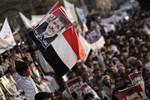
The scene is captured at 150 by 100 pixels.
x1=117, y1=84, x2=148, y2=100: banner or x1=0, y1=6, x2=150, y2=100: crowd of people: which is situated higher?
x1=0, y1=6, x2=150, y2=100: crowd of people

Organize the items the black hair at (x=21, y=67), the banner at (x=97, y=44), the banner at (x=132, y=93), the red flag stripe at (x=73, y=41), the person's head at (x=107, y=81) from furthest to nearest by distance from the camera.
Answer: the banner at (x=97, y=44)
the person's head at (x=107, y=81)
the red flag stripe at (x=73, y=41)
the black hair at (x=21, y=67)
the banner at (x=132, y=93)

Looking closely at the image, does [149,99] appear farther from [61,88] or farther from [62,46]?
[61,88]

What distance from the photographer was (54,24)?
368 inches

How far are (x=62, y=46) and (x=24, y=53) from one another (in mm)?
2427

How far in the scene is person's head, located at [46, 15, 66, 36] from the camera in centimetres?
926

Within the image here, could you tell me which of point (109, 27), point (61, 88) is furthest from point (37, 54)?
point (109, 27)

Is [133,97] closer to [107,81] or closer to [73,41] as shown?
[73,41]

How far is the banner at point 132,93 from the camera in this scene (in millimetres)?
8431

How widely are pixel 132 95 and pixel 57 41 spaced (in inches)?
63.9

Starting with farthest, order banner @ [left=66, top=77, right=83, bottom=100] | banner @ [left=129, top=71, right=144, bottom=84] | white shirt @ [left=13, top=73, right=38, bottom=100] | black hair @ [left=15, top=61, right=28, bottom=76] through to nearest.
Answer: banner @ [left=66, top=77, right=83, bottom=100]
banner @ [left=129, top=71, right=144, bottom=84]
white shirt @ [left=13, top=73, right=38, bottom=100]
black hair @ [left=15, top=61, right=28, bottom=76]

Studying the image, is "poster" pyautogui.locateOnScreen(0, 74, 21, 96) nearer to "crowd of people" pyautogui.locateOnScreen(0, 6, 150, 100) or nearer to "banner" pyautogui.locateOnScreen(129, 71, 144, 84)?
"crowd of people" pyautogui.locateOnScreen(0, 6, 150, 100)

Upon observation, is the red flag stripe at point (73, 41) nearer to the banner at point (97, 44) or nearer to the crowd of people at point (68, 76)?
the crowd of people at point (68, 76)

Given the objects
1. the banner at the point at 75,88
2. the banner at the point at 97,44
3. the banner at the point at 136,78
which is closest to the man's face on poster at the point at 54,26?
the banner at the point at 75,88

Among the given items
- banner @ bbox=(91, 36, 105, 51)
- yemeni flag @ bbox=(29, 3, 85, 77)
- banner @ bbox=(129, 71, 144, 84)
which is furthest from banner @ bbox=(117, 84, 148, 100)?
banner @ bbox=(91, 36, 105, 51)
